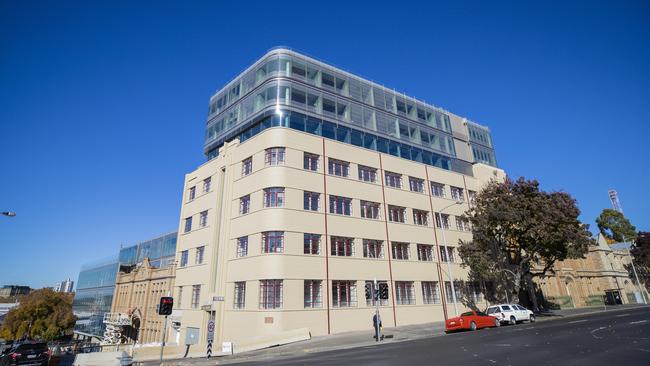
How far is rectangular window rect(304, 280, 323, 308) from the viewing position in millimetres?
26203

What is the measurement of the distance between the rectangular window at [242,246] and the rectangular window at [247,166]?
20.5 feet

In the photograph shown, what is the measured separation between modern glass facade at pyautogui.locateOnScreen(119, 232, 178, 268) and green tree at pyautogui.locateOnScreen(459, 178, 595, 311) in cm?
4032

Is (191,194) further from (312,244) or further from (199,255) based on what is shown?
(312,244)

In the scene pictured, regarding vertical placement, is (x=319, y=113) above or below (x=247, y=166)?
above

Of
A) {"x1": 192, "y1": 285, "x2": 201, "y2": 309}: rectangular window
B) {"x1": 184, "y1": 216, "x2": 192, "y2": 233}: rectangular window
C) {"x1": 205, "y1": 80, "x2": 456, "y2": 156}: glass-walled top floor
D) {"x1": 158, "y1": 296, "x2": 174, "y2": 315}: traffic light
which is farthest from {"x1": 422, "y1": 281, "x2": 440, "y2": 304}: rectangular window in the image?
{"x1": 184, "y1": 216, "x2": 192, "y2": 233}: rectangular window

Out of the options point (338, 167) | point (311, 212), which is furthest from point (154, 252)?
point (338, 167)

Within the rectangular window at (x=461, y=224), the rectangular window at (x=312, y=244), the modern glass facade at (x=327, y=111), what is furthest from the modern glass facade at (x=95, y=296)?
the rectangular window at (x=461, y=224)

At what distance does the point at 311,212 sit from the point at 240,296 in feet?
29.8

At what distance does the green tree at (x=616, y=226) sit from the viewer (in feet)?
253

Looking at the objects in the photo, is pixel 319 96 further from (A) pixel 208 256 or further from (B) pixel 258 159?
(A) pixel 208 256

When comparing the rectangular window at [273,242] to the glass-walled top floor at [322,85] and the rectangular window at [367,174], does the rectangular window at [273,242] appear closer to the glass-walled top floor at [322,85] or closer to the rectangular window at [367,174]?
the rectangular window at [367,174]

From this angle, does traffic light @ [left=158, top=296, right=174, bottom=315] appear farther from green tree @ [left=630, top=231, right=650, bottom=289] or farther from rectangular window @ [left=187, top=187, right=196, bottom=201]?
green tree @ [left=630, top=231, right=650, bottom=289]

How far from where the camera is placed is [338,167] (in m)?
32.8

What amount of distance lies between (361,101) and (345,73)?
11.9ft
